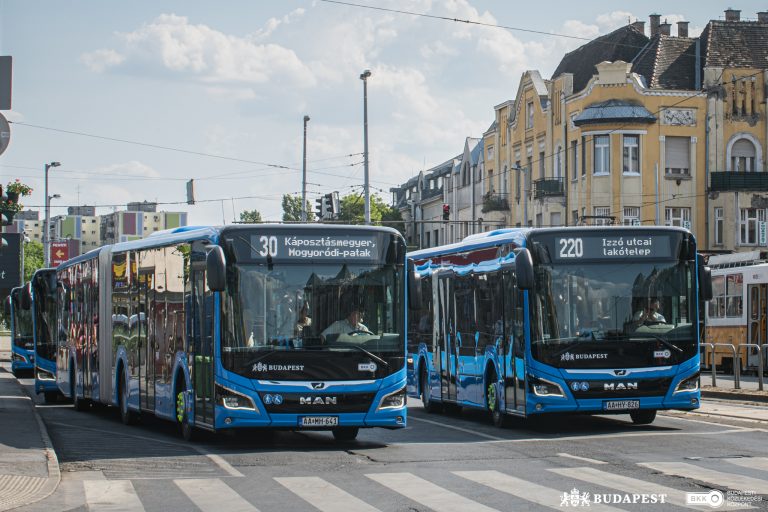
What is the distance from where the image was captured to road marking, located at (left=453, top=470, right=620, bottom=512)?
11625mm

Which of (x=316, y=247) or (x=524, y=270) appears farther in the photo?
(x=524, y=270)

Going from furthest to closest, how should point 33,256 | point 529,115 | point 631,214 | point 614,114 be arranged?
point 33,256 → point 529,115 → point 631,214 → point 614,114

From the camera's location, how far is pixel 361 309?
17125 mm

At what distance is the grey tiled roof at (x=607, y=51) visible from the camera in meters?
64.7

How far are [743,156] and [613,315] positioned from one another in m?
44.2

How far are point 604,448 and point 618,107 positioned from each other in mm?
44112

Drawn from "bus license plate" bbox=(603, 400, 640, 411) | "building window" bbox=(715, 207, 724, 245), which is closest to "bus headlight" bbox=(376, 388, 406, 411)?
"bus license plate" bbox=(603, 400, 640, 411)

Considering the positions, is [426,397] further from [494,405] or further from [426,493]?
[426,493]

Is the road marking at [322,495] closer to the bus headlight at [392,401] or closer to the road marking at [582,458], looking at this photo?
the road marking at [582,458]

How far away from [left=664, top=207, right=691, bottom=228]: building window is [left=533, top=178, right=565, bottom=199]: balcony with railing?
4.65m

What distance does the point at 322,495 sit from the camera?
1255 centimetres

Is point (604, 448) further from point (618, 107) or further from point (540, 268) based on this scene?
point (618, 107)

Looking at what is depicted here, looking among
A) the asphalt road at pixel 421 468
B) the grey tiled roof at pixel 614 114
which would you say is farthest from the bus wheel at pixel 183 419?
the grey tiled roof at pixel 614 114

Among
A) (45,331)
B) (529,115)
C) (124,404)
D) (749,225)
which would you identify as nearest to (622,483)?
(124,404)
